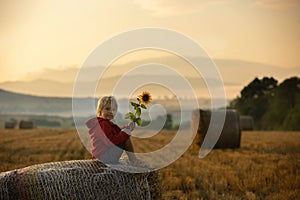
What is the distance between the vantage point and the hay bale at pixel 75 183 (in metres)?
4.82

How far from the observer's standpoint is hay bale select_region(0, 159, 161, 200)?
4820 mm

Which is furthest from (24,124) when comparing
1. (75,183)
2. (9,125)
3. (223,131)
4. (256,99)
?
(75,183)

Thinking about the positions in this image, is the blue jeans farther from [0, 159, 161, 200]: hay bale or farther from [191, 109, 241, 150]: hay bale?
[191, 109, 241, 150]: hay bale

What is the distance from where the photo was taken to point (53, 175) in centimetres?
491

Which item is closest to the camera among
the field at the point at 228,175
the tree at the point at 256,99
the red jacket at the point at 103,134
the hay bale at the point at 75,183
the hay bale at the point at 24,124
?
the hay bale at the point at 75,183

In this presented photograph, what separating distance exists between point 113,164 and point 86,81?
6.47ft

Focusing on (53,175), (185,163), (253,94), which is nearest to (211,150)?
(185,163)

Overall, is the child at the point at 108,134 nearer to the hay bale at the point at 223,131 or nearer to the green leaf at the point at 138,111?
the green leaf at the point at 138,111

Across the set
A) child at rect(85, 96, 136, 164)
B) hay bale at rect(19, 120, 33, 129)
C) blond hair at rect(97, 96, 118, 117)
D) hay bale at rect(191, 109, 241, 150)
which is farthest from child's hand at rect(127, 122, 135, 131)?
hay bale at rect(19, 120, 33, 129)

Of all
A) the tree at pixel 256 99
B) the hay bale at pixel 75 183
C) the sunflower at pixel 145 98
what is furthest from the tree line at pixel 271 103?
the hay bale at pixel 75 183

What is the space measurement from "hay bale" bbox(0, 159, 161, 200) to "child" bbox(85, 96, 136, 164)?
139 mm

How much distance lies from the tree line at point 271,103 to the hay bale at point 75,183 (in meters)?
31.9

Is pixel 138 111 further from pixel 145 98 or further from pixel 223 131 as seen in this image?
pixel 223 131

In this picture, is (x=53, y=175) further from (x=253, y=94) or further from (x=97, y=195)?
(x=253, y=94)
